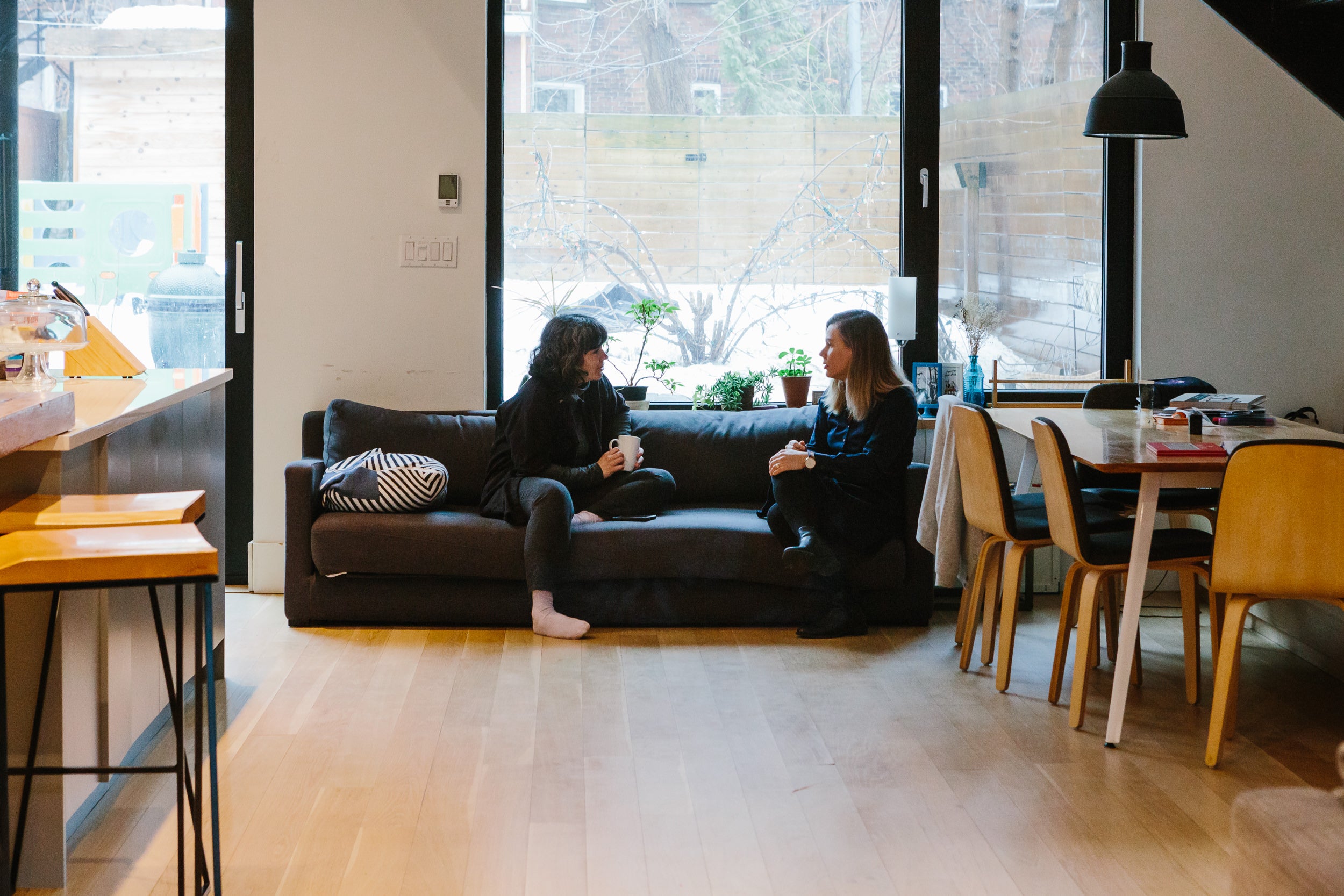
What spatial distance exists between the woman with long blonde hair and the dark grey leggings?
0.54m

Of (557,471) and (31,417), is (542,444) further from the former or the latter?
(31,417)

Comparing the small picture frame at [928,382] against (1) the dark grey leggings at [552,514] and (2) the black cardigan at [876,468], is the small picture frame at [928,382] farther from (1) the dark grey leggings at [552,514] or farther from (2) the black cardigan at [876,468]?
(1) the dark grey leggings at [552,514]

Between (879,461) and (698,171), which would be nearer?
(879,461)

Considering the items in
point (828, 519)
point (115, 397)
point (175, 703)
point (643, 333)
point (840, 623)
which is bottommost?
point (840, 623)

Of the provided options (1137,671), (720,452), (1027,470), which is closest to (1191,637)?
(1137,671)

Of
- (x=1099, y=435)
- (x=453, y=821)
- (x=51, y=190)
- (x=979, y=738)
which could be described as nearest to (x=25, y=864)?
(x=453, y=821)

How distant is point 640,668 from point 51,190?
3189mm

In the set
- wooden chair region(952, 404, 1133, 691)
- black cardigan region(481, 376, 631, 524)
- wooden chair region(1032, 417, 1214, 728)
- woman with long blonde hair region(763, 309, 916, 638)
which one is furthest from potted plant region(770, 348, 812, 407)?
wooden chair region(1032, 417, 1214, 728)

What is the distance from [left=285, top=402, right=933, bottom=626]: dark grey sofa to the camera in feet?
Answer: 14.1

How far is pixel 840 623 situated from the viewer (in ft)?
14.1

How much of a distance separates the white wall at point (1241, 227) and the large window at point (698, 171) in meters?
1.13

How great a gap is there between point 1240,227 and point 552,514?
10.5ft

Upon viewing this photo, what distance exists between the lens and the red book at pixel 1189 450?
325 cm

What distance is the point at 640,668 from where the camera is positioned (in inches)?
153
